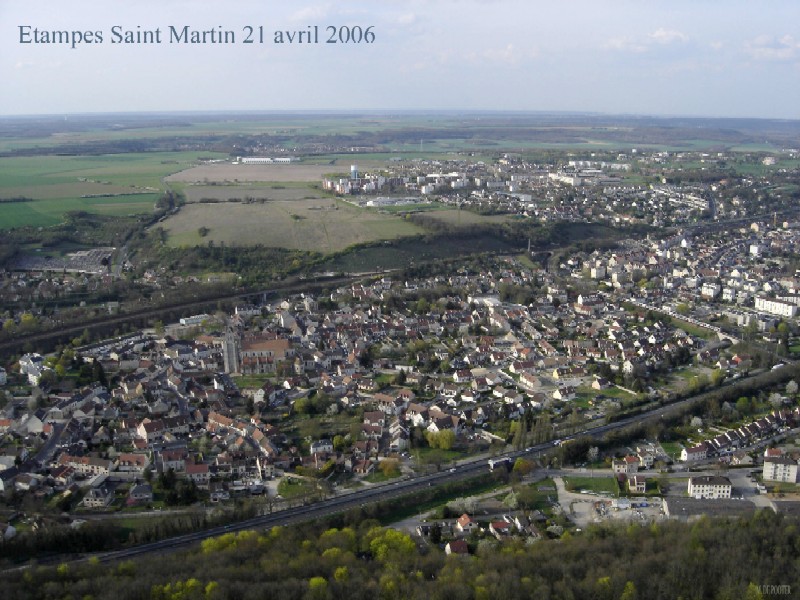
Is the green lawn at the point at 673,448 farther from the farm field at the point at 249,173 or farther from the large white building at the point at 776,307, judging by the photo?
the farm field at the point at 249,173

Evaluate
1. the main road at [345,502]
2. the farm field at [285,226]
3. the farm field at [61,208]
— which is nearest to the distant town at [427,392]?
the main road at [345,502]

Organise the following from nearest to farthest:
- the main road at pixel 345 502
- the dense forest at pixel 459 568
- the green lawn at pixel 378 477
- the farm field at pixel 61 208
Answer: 1. the dense forest at pixel 459 568
2. the main road at pixel 345 502
3. the green lawn at pixel 378 477
4. the farm field at pixel 61 208

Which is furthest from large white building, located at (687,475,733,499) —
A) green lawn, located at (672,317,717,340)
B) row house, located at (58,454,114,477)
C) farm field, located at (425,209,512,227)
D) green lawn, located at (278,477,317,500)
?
farm field, located at (425,209,512,227)

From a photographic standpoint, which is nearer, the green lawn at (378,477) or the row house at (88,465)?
the green lawn at (378,477)

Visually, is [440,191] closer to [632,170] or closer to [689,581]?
[632,170]

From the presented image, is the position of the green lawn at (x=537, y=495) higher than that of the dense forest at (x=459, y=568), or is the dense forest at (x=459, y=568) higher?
the dense forest at (x=459, y=568)

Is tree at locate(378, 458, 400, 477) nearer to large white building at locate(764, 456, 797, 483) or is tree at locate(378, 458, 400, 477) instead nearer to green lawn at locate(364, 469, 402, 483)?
green lawn at locate(364, 469, 402, 483)
